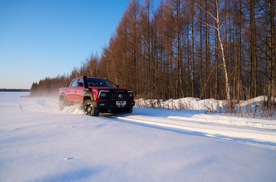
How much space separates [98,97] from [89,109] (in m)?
0.77

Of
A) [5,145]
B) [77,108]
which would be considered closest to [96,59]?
[77,108]

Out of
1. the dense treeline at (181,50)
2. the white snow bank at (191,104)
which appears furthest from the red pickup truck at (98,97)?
the dense treeline at (181,50)

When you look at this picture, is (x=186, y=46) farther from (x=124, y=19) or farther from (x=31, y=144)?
(x=31, y=144)

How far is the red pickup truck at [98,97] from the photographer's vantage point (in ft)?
19.0

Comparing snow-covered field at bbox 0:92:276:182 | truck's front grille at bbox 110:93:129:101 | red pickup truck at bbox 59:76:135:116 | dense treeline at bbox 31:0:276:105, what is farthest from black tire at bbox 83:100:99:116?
dense treeline at bbox 31:0:276:105

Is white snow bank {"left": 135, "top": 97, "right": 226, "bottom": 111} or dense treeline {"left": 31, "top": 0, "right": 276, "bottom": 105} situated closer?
white snow bank {"left": 135, "top": 97, "right": 226, "bottom": 111}

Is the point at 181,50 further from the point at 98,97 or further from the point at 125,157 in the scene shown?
the point at 125,157

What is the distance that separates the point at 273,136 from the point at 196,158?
92.3 inches

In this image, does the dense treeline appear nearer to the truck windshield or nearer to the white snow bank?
the white snow bank

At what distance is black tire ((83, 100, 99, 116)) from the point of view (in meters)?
5.81

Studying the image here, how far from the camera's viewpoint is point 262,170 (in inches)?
71.7

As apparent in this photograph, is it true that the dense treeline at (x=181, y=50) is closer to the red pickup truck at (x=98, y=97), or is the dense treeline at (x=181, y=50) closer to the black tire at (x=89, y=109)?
the red pickup truck at (x=98, y=97)

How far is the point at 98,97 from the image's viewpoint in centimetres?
576

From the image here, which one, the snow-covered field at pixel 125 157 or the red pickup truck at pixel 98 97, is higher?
the red pickup truck at pixel 98 97
